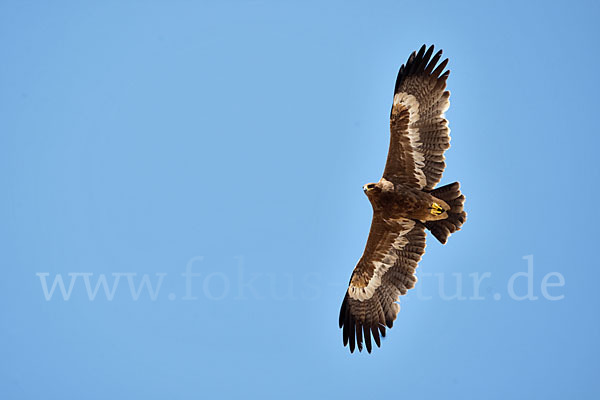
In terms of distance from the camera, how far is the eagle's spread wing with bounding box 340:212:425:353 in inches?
498

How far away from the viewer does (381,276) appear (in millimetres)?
12930

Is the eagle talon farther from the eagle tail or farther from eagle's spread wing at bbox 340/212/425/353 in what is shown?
eagle's spread wing at bbox 340/212/425/353

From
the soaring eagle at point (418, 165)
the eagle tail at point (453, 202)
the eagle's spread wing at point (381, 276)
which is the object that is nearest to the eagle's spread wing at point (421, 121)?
the soaring eagle at point (418, 165)

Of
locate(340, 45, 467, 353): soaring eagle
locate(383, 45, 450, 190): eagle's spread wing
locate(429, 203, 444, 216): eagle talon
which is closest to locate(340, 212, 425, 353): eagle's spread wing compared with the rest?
locate(340, 45, 467, 353): soaring eagle

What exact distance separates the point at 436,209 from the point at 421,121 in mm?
1507

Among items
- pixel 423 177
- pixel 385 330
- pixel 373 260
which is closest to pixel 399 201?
pixel 423 177

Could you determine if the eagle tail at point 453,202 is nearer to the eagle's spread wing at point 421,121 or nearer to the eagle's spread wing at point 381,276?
the eagle's spread wing at point 421,121

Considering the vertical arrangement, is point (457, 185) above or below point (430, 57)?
below

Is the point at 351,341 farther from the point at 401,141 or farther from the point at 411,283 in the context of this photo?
the point at 401,141

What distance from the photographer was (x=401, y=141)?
1190 cm

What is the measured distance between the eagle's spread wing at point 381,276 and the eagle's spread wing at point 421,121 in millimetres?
1038

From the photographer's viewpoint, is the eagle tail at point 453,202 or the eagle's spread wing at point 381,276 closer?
the eagle tail at point 453,202

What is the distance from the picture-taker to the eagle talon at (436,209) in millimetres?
11789

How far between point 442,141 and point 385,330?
362 centimetres
